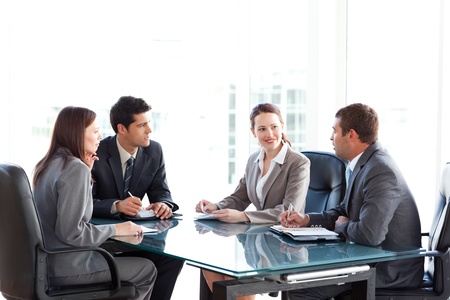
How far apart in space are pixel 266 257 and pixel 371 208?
672 millimetres

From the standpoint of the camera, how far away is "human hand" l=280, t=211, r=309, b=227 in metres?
3.71

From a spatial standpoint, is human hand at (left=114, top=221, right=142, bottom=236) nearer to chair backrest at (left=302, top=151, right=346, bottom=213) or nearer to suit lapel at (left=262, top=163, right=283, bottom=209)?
suit lapel at (left=262, top=163, right=283, bottom=209)

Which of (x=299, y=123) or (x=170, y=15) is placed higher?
(x=170, y=15)

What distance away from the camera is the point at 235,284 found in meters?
2.74

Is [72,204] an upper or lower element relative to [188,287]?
upper

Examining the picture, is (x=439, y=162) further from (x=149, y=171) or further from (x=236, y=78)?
(x=236, y=78)

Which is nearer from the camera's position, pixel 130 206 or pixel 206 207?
pixel 130 206

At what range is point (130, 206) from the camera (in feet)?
13.2

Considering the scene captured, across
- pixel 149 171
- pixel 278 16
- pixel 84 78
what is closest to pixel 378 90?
pixel 278 16

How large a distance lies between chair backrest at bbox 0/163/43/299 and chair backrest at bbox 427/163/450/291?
6.10ft

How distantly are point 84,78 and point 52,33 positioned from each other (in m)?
0.46

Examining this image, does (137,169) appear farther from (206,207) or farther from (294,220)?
(294,220)

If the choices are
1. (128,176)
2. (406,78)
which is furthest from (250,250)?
(406,78)

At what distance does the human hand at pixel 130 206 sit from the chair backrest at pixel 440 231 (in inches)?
63.7
